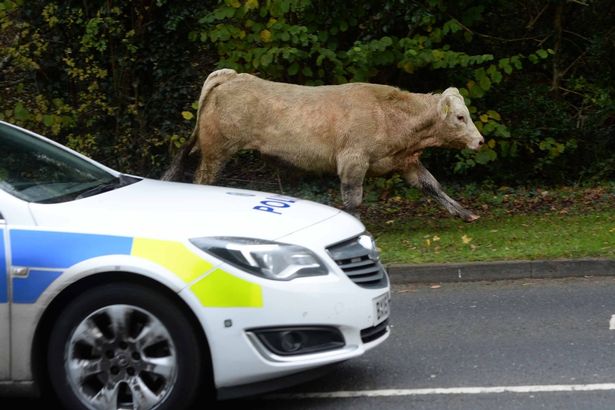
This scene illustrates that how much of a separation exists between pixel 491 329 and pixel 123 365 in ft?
10.2

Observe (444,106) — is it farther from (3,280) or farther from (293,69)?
(3,280)

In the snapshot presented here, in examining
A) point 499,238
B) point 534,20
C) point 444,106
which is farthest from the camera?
point 534,20

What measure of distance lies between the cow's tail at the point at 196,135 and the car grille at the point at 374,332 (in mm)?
6534

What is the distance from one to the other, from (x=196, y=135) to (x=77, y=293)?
282 inches

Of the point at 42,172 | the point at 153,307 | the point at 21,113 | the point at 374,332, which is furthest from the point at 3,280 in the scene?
the point at 21,113

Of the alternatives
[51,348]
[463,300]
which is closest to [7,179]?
[51,348]

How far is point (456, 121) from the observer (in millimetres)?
11688

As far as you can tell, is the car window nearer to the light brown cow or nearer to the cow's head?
the light brown cow

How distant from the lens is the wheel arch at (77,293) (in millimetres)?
5270

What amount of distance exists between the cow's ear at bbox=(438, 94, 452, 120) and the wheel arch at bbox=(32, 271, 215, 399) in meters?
6.82

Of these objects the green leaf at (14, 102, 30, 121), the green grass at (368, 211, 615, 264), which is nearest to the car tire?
the green grass at (368, 211, 615, 264)

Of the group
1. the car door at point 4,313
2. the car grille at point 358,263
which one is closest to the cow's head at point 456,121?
the car grille at point 358,263

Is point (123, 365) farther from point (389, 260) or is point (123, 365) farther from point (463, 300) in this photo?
A: point (389, 260)

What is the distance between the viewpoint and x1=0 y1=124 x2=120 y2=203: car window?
577 centimetres
